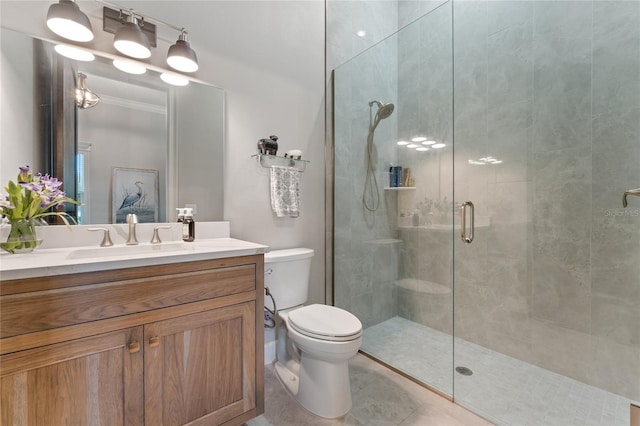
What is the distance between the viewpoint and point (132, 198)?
4.75ft

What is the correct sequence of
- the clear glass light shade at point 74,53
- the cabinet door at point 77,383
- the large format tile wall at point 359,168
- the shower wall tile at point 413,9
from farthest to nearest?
1. the shower wall tile at point 413,9
2. the large format tile wall at point 359,168
3. the clear glass light shade at point 74,53
4. the cabinet door at point 77,383

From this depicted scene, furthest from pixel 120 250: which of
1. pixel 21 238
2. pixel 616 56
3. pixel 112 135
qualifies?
pixel 616 56

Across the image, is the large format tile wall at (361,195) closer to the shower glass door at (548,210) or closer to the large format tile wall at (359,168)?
the large format tile wall at (359,168)

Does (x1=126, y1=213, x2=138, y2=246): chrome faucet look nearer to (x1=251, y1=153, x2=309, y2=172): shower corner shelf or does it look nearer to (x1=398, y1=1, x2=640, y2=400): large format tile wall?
(x1=251, y1=153, x2=309, y2=172): shower corner shelf

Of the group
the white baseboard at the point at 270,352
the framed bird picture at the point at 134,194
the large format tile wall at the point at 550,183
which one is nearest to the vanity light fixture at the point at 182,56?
the framed bird picture at the point at 134,194

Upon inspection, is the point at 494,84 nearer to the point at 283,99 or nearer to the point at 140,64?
the point at 283,99

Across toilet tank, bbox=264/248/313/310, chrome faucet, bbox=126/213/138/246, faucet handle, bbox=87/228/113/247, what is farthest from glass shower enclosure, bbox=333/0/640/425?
faucet handle, bbox=87/228/113/247

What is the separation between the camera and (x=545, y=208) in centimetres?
183

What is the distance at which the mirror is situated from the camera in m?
1.20

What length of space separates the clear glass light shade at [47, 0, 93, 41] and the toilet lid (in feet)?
5.56

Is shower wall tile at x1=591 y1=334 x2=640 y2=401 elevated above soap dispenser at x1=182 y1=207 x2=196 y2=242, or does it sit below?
below

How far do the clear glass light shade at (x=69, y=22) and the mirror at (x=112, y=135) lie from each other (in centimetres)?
9

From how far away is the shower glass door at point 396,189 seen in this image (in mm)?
2137

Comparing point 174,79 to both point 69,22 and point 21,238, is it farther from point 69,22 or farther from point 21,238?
point 21,238
